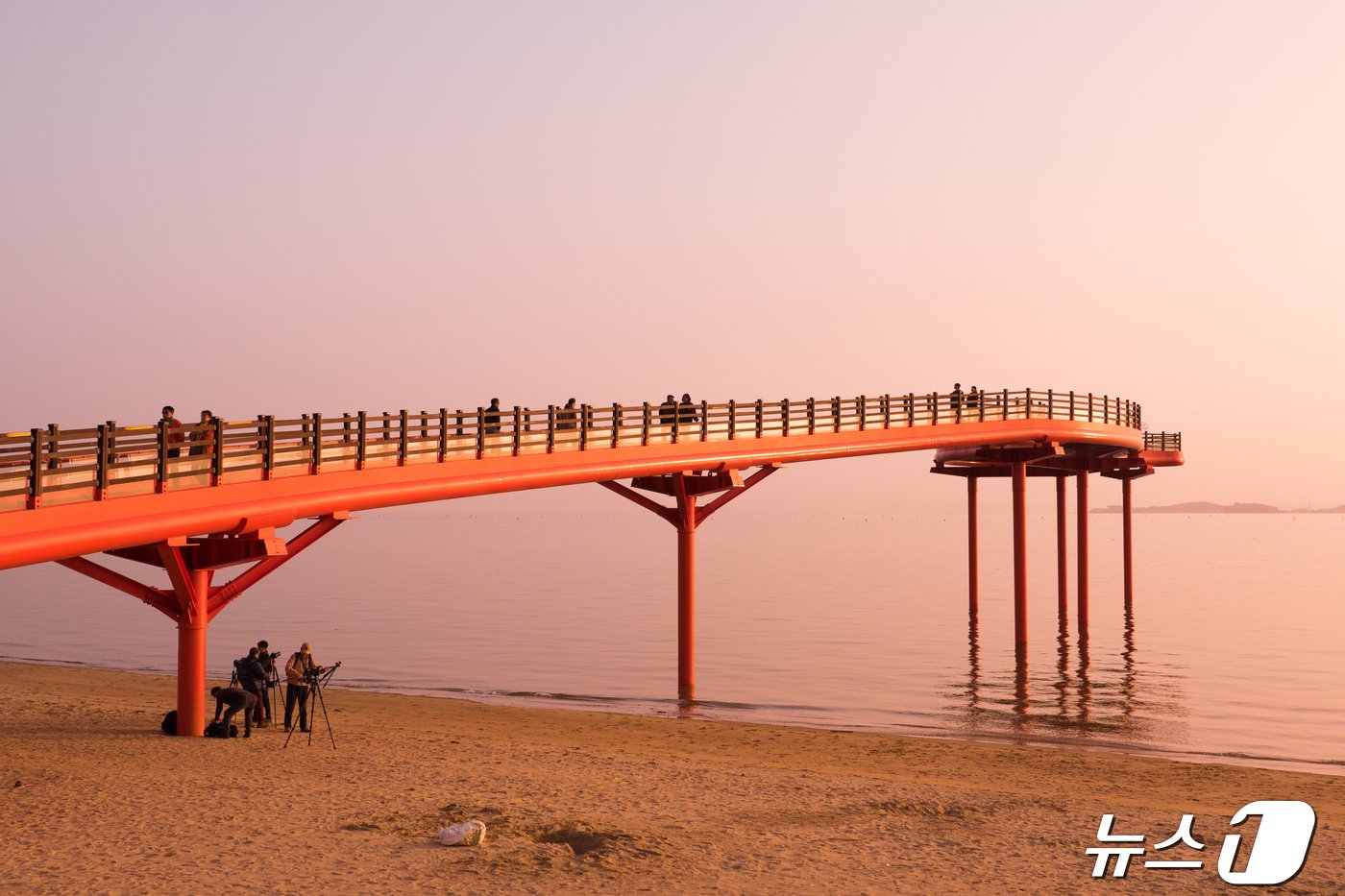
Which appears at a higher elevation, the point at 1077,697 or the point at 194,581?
the point at 194,581

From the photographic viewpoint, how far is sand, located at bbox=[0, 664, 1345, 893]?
12.0 m

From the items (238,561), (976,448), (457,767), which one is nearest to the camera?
(457,767)

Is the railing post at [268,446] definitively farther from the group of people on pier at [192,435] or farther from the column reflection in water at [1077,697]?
the column reflection in water at [1077,697]

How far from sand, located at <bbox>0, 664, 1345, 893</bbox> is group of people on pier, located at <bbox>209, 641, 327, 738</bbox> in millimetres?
444

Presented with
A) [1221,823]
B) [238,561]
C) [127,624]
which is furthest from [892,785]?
[127,624]

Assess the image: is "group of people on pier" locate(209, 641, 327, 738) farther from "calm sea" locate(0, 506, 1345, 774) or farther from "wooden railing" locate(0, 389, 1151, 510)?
"calm sea" locate(0, 506, 1345, 774)

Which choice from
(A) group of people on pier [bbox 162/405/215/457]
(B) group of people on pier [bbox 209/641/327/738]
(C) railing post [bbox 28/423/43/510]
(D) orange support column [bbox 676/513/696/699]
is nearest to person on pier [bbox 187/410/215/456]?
(A) group of people on pier [bbox 162/405/215/457]

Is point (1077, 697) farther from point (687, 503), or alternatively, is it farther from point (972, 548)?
point (972, 548)

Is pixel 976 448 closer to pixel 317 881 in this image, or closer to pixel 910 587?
pixel 317 881

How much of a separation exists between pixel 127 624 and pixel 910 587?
162 ft

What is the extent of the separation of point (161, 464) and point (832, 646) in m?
32.5

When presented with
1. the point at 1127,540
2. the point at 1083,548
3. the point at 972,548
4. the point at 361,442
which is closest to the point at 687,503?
the point at 361,442

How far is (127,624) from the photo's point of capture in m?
57.0

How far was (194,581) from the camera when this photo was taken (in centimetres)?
1930
